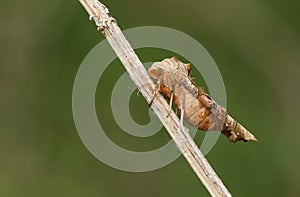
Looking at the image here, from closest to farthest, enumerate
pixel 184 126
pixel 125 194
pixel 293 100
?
pixel 184 126 → pixel 125 194 → pixel 293 100

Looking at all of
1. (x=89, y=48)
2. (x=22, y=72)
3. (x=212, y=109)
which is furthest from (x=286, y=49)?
(x=212, y=109)

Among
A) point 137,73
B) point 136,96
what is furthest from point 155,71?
point 136,96


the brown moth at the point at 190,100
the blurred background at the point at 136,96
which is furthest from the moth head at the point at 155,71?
the blurred background at the point at 136,96

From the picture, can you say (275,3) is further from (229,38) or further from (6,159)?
(6,159)

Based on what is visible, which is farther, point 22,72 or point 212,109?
point 22,72

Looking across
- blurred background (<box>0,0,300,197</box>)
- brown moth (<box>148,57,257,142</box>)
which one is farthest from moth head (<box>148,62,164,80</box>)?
blurred background (<box>0,0,300,197</box>)

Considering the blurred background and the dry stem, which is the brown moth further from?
the blurred background

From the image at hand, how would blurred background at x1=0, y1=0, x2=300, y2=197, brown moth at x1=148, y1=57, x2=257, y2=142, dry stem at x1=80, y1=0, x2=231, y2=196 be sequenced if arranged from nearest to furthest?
dry stem at x1=80, y1=0, x2=231, y2=196
brown moth at x1=148, y1=57, x2=257, y2=142
blurred background at x1=0, y1=0, x2=300, y2=197

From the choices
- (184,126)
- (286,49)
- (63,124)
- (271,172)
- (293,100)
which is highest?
(63,124)
